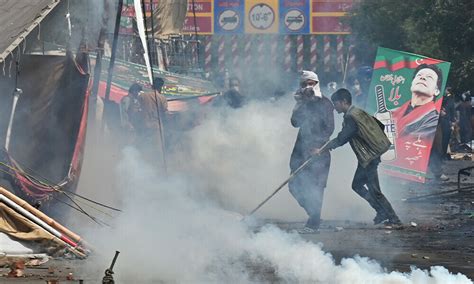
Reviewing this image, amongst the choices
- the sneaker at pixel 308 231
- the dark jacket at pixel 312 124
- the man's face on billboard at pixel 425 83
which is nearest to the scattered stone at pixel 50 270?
the sneaker at pixel 308 231

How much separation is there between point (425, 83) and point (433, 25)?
23.5ft

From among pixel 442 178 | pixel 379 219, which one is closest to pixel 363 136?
pixel 379 219

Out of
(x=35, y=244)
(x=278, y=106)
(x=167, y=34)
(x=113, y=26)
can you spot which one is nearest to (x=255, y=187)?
(x=278, y=106)

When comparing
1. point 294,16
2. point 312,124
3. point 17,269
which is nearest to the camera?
point 17,269

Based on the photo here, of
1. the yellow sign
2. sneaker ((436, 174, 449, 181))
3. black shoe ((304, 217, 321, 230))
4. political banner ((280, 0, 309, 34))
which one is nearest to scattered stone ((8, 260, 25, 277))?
black shoe ((304, 217, 321, 230))

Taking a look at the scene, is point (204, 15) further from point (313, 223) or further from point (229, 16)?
point (313, 223)

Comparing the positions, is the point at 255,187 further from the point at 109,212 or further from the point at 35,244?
the point at 35,244

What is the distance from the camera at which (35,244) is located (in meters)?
9.36

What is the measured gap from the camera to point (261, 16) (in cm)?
1691

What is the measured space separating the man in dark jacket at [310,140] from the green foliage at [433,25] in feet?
23.8

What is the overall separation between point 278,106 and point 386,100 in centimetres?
163

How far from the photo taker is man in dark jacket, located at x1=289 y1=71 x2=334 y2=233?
1196 cm

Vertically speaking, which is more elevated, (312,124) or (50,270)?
(312,124)

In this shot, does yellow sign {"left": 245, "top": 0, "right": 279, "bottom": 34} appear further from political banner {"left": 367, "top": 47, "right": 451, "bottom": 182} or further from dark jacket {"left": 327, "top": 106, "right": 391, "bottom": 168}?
dark jacket {"left": 327, "top": 106, "right": 391, "bottom": 168}
